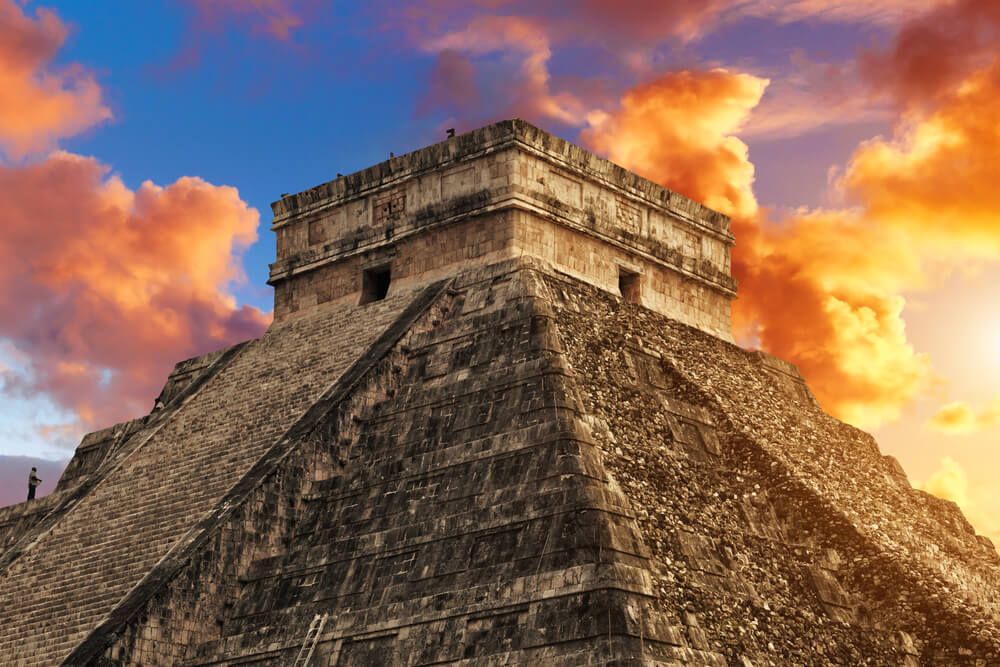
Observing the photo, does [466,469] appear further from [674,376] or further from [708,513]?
[674,376]

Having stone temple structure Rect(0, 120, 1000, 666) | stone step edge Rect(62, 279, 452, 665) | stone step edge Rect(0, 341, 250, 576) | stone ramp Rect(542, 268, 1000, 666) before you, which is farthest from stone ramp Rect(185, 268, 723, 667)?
stone step edge Rect(0, 341, 250, 576)

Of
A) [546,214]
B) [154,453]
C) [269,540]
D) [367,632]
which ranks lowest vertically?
[367,632]

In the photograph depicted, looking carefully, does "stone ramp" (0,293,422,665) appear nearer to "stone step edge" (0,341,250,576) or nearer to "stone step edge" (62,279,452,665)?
"stone step edge" (0,341,250,576)

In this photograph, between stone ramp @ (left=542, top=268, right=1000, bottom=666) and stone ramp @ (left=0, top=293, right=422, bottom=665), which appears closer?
stone ramp @ (left=542, top=268, right=1000, bottom=666)

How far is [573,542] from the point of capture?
56.7 ft

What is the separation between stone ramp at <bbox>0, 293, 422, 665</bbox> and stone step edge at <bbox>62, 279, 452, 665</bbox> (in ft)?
1.38

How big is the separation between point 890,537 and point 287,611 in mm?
8018

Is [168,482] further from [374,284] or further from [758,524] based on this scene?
[758,524]

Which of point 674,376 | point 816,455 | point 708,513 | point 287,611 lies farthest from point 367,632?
point 816,455

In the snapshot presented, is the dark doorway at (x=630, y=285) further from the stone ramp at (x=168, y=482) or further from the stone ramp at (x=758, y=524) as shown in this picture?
the stone ramp at (x=168, y=482)

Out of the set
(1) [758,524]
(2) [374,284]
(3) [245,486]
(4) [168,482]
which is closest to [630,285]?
(2) [374,284]

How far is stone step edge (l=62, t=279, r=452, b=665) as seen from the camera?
61.9 ft

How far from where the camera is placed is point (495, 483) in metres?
18.6

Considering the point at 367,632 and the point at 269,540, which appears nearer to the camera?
the point at 367,632
